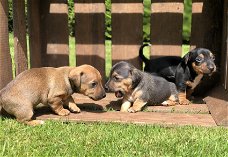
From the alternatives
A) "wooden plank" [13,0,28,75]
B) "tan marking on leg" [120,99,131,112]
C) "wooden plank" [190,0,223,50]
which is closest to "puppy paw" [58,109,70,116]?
"tan marking on leg" [120,99,131,112]

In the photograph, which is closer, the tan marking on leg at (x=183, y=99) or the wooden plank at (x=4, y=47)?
the wooden plank at (x=4, y=47)

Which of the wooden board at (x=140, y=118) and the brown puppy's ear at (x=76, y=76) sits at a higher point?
the brown puppy's ear at (x=76, y=76)

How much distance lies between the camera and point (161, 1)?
700cm

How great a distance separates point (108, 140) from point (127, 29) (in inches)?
125

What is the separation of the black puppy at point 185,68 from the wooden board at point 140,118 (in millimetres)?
849

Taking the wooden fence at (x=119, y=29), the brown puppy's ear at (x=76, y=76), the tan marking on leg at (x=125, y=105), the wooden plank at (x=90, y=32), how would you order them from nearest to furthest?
the brown puppy's ear at (x=76, y=76), the tan marking on leg at (x=125, y=105), the wooden fence at (x=119, y=29), the wooden plank at (x=90, y=32)

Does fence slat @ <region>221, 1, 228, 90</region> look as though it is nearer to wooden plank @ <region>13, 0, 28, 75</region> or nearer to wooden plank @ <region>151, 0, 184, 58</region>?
wooden plank @ <region>151, 0, 184, 58</region>

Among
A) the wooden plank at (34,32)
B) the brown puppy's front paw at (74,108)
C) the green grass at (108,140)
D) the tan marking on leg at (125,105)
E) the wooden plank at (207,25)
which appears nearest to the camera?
the green grass at (108,140)

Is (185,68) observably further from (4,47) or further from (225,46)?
(4,47)

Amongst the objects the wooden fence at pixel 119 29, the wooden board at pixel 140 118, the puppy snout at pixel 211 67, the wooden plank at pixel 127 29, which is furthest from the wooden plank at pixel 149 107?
the wooden plank at pixel 127 29

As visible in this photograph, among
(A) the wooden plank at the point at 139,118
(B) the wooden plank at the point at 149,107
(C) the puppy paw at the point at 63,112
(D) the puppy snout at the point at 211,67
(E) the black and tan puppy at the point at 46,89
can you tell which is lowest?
(B) the wooden plank at the point at 149,107

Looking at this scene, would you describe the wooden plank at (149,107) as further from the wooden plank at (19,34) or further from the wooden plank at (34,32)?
the wooden plank at (34,32)

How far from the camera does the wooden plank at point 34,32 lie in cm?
696

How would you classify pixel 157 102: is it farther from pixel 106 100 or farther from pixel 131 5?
pixel 131 5
